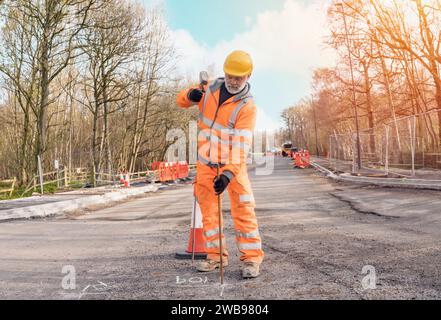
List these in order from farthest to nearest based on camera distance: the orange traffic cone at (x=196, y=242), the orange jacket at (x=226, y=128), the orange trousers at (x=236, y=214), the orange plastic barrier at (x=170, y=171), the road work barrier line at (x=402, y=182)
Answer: the orange plastic barrier at (x=170, y=171) < the road work barrier line at (x=402, y=182) < the orange traffic cone at (x=196, y=242) < the orange jacket at (x=226, y=128) < the orange trousers at (x=236, y=214)

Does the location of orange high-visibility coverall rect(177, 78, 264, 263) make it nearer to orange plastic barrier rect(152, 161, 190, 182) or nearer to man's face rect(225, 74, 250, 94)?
man's face rect(225, 74, 250, 94)

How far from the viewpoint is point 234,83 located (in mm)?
4570

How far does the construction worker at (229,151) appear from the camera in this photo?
14.8ft

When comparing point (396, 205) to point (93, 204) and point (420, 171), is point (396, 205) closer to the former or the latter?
point (420, 171)

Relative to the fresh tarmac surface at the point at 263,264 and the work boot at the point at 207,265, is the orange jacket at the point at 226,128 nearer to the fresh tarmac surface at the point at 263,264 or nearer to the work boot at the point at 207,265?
the work boot at the point at 207,265

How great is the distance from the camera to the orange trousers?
4465 millimetres

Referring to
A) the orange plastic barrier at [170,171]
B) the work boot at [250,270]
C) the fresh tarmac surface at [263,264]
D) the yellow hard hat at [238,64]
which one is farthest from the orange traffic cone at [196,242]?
the orange plastic barrier at [170,171]

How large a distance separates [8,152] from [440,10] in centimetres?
4169

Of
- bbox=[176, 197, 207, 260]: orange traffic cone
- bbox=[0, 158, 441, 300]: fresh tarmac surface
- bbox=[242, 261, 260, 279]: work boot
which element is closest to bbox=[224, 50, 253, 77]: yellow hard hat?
bbox=[176, 197, 207, 260]: orange traffic cone

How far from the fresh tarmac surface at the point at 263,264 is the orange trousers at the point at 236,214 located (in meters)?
0.23

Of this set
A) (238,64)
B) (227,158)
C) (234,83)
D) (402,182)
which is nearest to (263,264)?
(227,158)

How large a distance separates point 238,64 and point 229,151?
34.7 inches

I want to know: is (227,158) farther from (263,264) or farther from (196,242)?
(196,242)
